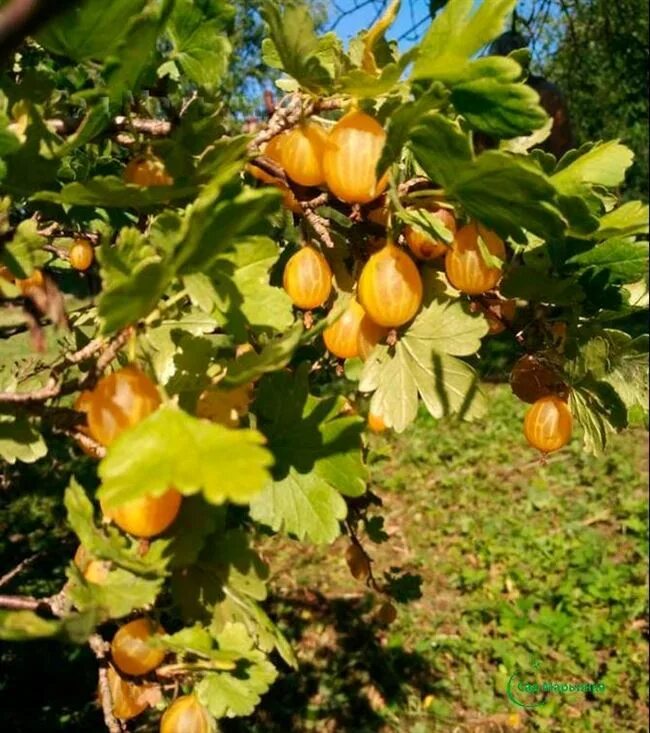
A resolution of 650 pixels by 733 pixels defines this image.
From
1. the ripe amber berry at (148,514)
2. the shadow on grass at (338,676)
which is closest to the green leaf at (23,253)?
the ripe amber berry at (148,514)

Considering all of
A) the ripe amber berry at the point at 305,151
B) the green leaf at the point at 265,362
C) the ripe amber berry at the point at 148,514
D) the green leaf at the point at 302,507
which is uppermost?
the ripe amber berry at the point at 305,151

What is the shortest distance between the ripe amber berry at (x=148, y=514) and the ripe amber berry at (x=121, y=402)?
7 centimetres

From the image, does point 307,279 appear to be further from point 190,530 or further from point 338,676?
point 338,676

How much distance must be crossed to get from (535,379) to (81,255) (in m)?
0.83

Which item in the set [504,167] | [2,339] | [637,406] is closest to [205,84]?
[504,167]

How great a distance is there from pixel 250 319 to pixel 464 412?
1.16ft

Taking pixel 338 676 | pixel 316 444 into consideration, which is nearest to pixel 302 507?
pixel 316 444

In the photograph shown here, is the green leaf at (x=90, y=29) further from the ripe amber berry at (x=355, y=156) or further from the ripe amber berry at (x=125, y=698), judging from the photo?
the ripe amber berry at (x=125, y=698)

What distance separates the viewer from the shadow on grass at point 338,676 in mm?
3059

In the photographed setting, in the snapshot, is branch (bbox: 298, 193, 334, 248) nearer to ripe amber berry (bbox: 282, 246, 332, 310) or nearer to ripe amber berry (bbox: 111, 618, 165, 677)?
ripe amber berry (bbox: 282, 246, 332, 310)

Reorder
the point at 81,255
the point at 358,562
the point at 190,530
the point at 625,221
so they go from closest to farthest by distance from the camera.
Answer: the point at 190,530 < the point at 625,221 < the point at 81,255 < the point at 358,562

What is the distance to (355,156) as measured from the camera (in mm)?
857

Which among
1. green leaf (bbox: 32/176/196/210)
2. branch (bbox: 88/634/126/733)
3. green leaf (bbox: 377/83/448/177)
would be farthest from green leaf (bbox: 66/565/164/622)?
green leaf (bbox: 377/83/448/177)

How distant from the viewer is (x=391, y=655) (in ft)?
11.4
